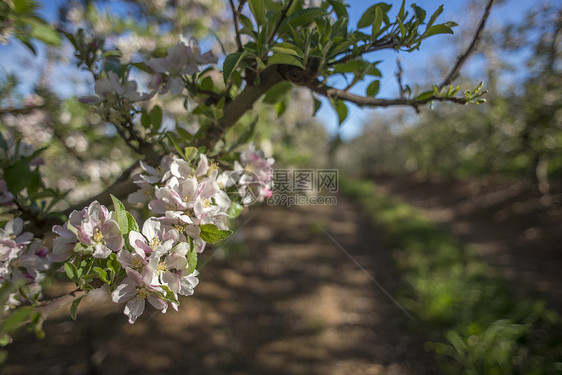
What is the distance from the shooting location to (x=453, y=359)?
2611 millimetres

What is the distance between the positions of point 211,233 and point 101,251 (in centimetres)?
21

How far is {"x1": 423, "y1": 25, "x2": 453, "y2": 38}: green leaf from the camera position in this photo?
0.78 m

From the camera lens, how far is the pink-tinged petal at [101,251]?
0.58 meters

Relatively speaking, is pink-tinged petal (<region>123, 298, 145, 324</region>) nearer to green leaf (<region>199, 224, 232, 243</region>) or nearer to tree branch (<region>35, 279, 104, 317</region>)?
tree branch (<region>35, 279, 104, 317</region>)

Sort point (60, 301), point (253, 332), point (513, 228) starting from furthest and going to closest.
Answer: point (513, 228), point (253, 332), point (60, 301)

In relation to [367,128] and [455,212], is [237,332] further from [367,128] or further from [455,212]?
[367,128]

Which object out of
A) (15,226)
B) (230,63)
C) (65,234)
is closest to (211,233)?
(65,234)

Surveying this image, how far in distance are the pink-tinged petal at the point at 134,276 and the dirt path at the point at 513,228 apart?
393 cm

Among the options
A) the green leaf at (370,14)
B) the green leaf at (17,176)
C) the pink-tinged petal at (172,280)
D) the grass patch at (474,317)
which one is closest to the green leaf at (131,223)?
the pink-tinged petal at (172,280)

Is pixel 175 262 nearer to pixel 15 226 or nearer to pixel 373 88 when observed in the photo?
pixel 15 226

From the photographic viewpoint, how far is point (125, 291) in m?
0.60

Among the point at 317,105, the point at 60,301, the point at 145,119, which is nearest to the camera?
the point at 60,301

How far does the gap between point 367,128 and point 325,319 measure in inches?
829

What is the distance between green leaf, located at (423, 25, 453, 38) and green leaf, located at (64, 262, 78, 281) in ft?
3.25
